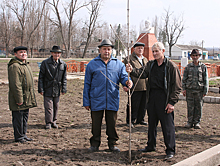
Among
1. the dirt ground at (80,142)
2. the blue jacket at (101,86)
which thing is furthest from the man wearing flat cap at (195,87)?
the blue jacket at (101,86)

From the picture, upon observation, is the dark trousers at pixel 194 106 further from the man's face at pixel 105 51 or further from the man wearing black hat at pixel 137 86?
the man's face at pixel 105 51

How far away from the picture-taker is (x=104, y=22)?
38.8 meters

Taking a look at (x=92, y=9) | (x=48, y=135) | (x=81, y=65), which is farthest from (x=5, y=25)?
(x=48, y=135)

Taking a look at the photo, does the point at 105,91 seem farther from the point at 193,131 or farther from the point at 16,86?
the point at 193,131

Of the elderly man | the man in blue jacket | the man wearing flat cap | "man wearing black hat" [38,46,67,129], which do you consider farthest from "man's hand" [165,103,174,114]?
"man wearing black hat" [38,46,67,129]

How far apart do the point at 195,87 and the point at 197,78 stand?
0.71ft

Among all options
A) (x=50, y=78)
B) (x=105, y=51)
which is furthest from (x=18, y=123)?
(x=105, y=51)

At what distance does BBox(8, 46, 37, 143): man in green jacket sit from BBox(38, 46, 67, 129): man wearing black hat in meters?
0.71

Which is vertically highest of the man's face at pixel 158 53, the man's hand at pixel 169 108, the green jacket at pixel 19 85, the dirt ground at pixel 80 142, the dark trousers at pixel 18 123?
the man's face at pixel 158 53

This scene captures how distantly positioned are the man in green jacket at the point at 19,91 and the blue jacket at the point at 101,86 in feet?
4.15

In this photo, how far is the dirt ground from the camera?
346 centimetres

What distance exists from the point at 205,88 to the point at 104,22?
35.4 metres

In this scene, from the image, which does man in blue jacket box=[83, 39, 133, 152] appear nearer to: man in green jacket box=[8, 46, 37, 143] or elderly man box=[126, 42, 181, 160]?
elderly man box=[126, 42, 181, 160]

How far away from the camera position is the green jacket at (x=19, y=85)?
13.3 feet
